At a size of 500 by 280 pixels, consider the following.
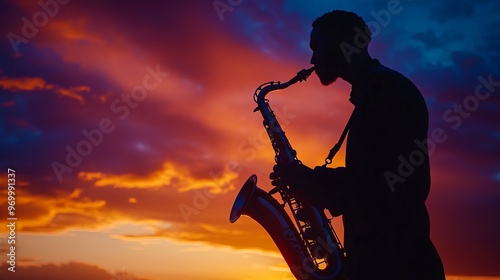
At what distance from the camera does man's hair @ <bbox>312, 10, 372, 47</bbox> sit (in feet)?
11.8

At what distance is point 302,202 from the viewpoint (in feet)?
24.6

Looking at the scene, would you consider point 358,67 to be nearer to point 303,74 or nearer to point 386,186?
point 386,186

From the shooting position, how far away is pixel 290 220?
7961 mm

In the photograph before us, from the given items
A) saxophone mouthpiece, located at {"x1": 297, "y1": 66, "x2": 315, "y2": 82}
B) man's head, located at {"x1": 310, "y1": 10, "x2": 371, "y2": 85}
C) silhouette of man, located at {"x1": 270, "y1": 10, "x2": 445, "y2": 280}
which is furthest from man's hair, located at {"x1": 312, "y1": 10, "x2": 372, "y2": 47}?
saxophone mouthpiece, located at {"x1": 297, "y1": 66, "x2": 315, "y2": 82}

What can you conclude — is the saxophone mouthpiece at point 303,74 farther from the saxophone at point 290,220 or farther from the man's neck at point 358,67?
the man's neck at point 358,67

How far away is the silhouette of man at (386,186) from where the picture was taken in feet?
8.60

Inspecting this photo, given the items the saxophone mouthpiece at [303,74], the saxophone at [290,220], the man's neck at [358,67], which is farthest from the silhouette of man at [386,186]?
the saxophone mouthpiece at [303,74]

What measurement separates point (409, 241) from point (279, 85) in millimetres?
6710

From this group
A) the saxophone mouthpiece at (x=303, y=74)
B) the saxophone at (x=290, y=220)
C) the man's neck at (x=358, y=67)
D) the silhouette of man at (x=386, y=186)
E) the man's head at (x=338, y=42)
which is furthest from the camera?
the saxophone mouthpiece at (x=303, y=74)

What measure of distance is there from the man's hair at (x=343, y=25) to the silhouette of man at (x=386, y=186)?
0.53 meters

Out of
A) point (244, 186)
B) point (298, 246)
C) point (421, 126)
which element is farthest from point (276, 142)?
point (421, 126)

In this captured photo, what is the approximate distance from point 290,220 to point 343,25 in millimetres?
4915

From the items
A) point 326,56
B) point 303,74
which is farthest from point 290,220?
point 326,56

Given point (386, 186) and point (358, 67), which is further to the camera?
point (358, 67)
